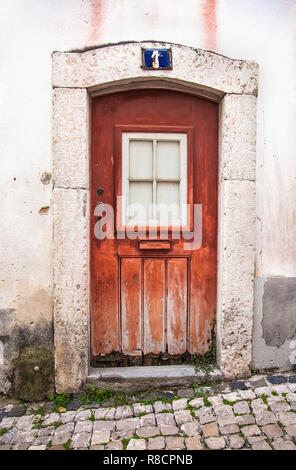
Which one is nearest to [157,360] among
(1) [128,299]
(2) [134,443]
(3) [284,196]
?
(1) [128,299]

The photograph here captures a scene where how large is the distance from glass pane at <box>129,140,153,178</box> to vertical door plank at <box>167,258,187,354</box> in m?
0.84

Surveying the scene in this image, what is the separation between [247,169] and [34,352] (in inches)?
93.1

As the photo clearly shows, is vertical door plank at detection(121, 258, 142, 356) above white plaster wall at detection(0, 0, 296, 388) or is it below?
below

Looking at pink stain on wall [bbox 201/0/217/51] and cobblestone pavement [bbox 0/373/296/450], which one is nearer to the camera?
cobblestone pavement [bbox 0/373/296/450]

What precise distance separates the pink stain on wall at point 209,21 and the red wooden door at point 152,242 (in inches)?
18.4

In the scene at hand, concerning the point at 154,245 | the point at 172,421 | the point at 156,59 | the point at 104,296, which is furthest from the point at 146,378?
the point at 156,59

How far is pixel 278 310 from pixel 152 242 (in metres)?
1.27

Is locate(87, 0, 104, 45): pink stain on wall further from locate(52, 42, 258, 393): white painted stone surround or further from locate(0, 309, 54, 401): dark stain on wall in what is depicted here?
locate(0, 309, 54, 401): dark stain on wall

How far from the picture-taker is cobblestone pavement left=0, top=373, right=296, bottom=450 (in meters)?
2.14

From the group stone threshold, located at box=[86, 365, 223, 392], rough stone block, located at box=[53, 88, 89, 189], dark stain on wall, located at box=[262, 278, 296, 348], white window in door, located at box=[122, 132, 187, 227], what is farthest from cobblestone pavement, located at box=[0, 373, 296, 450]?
rough stone block, located at box=[53, 88, 89, 189]

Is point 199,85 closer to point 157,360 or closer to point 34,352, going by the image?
point 157,360

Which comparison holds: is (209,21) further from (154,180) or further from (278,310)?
(278,310)

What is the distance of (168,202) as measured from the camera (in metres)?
2.90

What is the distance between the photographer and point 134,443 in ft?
7.04
